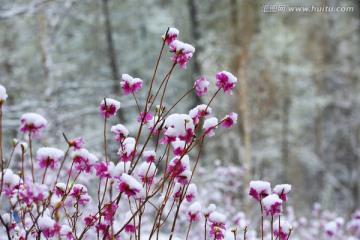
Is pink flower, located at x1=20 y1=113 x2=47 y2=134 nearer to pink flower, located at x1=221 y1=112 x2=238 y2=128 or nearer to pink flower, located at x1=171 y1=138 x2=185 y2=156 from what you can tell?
pink flower, located at x1=171 y1=138 x2=185 y2=156

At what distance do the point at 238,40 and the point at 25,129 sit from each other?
9.40 m

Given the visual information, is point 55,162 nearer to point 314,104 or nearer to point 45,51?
point 45,51

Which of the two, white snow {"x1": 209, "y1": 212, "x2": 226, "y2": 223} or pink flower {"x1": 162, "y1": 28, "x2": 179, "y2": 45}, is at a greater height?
pink flower {"x1": 162, "y1": 28, "x2": 179, "y2": 45}

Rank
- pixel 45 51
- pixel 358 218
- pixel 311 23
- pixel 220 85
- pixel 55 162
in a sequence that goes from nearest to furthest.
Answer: pixel 55 162, pixel 220 85, pixel 358 218, pixel 45 51, pixel 311 23

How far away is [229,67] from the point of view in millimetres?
10320

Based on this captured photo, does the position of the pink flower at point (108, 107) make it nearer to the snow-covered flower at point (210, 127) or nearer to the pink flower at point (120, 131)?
the pink flower at point (120, 131)

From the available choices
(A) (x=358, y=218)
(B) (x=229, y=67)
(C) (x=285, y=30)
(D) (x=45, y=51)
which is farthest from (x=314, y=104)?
(A) (x=358, y=218)

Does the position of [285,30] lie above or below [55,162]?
above

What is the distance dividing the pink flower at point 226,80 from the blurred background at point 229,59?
20.9ft

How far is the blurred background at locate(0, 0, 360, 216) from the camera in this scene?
1034 centimetres

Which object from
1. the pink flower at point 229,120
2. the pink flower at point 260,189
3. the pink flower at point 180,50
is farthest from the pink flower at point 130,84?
the pink flower at point 260,189

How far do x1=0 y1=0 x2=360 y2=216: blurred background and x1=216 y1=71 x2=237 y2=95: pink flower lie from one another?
6.37 metres

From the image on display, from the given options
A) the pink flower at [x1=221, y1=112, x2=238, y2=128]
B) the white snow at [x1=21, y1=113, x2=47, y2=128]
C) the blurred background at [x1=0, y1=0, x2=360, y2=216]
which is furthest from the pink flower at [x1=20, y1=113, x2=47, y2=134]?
the blurred background at [x1=0, y1=0, x2=360, y2=216]

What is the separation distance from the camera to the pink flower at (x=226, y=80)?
1.76 meters
